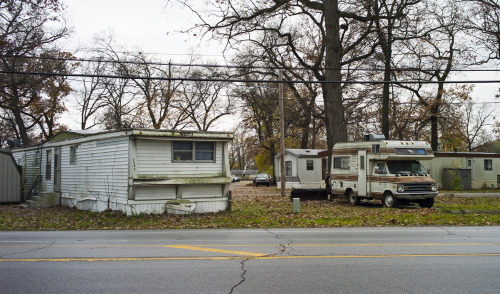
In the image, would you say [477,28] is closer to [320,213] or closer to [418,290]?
[320,213]

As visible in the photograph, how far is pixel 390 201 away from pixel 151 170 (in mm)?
10913

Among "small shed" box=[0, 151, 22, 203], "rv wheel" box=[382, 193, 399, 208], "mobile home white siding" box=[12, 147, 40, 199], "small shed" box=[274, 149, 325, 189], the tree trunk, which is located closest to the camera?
"rv wheel" box=[382, 193, 399, 208]

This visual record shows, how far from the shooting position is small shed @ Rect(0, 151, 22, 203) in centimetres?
2402

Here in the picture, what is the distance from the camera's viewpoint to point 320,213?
1808 cm

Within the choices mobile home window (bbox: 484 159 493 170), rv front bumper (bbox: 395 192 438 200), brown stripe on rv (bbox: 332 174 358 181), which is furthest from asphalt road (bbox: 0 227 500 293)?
mobile home window (bbox: 484 159 493 170)

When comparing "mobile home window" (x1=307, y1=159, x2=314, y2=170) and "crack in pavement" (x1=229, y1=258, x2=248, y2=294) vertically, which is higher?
"mobile home window" (x1=307, y1=159, x2=314, y2=170)

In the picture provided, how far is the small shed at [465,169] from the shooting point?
113 ft

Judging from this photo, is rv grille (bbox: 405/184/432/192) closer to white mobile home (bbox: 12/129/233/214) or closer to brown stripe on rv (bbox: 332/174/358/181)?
brown stripe on rv (bbox: 332/174/358/181)

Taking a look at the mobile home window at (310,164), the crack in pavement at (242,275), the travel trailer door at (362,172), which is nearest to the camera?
the crack in pavement at (242,275)

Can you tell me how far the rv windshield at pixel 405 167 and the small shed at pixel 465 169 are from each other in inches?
577

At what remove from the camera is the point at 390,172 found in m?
20.0

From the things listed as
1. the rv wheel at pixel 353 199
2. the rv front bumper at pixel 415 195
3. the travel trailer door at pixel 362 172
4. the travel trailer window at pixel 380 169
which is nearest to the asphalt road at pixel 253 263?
the rv front bumper at pixel 415 195

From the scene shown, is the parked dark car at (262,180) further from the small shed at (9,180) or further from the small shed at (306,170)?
the small shed at (9,180)

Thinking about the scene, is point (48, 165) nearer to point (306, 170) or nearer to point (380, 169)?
point (380, 169)
